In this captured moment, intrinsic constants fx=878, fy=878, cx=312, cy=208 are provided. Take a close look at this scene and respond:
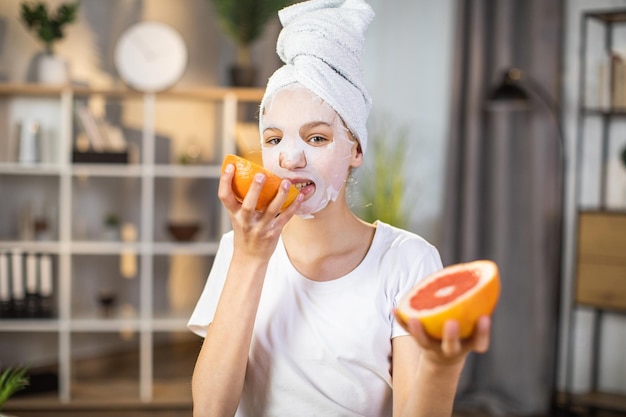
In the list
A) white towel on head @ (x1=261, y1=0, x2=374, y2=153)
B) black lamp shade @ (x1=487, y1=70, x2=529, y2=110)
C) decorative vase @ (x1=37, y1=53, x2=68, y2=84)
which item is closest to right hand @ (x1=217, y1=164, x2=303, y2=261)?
white towel on head @ (x1=261, y1=0, x2=374, y2=153)

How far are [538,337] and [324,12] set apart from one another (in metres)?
3.16

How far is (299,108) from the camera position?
5.01ft

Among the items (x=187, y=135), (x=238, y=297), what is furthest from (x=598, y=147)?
(x=238, y=297)

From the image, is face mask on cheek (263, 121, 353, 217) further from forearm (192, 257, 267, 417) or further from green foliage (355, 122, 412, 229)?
green foliage (355, 122, 412, 229)

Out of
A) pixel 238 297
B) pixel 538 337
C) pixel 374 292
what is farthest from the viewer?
pixel 538 337

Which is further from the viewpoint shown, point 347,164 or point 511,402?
point 511,402

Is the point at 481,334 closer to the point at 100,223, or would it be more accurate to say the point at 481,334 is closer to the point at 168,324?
the point at 168,324

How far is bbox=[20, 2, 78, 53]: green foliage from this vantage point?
453 centimetres

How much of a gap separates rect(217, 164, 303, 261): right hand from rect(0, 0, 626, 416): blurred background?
9.56 ft

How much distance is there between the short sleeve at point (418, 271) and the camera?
1.54 metres

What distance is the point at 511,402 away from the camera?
439 centimetres

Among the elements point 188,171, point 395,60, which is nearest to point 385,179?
point 395,60

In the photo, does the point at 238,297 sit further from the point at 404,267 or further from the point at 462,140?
the point at 462,140

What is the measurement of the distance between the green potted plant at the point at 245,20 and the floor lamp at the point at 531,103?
122 cm
